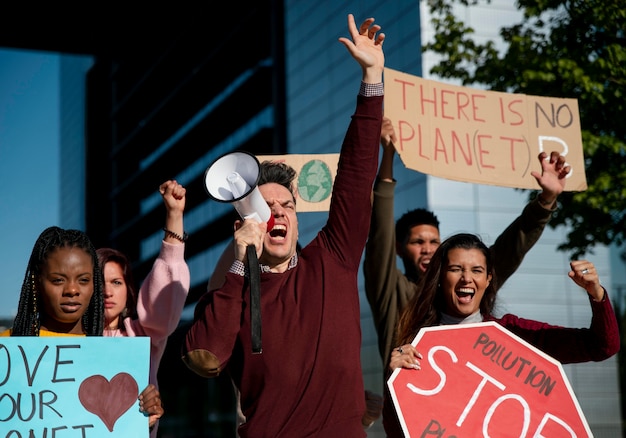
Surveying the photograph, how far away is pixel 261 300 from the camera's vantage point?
3.06 meters

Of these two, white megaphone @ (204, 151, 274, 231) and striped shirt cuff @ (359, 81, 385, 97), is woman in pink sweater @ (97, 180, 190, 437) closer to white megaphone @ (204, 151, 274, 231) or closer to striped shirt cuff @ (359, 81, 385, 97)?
white megaphone @ (204, 151, 274, 231)

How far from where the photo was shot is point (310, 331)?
9.87ft

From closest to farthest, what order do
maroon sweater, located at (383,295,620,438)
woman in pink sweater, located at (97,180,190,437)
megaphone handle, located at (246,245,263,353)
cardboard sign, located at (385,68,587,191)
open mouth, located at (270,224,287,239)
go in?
1. megaphone handle, located at (246,245,263,353)
2. open mouth, located at (270,224,287,239)
3. maroon sweater, located at (383,295,620,438)
4. woman in pink sweater, located at (97,180,190,437)
5. cardboard sign, located at (385,68,587,191)

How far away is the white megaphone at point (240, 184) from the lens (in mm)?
3074

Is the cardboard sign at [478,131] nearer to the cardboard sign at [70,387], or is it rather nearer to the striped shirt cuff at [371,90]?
the striped shirt cuff at [371,90]

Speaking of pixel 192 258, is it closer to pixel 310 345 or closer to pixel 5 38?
pixel 5 38

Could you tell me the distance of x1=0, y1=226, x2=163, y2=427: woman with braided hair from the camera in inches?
131

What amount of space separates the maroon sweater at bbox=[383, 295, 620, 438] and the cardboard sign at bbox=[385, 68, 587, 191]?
1332 mm

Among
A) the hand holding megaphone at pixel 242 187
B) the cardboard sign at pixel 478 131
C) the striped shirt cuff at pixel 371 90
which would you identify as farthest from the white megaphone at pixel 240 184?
the cardboard sign at pixel 478 131

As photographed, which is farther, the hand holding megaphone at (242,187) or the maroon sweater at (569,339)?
the maroon sweater at (569,339)

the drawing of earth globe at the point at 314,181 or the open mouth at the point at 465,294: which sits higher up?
the drawing of earth globe at the point at 314,181

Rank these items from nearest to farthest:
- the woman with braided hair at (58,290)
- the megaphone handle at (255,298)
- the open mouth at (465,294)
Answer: the megaphone handle at (255,298), the woman with braided hair at (58,290), the open mouth at (465,294)

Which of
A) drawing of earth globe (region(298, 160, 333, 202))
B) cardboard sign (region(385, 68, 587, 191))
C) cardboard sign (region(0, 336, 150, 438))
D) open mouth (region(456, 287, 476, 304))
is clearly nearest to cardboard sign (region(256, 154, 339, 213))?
drawing of earth globe (region(298, 160, 333, 202))

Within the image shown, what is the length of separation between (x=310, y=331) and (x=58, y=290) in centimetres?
93
